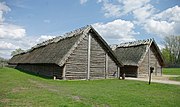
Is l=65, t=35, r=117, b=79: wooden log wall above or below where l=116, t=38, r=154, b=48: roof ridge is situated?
below

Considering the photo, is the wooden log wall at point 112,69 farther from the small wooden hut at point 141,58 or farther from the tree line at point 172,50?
the tree line at point 172,50

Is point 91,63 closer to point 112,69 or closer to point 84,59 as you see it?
point 84,59

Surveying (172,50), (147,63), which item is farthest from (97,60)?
(172,50)

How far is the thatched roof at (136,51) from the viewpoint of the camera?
36578 millimetres

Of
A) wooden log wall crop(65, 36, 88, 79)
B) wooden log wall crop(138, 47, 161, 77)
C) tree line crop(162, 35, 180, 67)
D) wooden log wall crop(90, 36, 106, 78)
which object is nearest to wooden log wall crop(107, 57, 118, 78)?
wooden log wall crop(90, 36, 106, 78)

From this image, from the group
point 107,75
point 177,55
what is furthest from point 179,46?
point 107,75

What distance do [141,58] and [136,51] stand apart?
7.82 feet

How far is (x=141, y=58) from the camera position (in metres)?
35.9

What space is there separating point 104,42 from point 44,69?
32.1 ft

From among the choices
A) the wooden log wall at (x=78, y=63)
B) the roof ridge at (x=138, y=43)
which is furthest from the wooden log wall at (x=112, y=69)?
the roof ridge at (x=138, y=43)

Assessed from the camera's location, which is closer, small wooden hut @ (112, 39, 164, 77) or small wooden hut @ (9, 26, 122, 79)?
small wooden hut @ (9, 26, 122, 79)

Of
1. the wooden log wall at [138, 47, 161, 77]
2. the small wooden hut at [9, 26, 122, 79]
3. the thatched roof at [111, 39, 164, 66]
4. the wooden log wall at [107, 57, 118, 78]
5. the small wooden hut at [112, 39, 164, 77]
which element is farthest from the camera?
the wooden log wall at [138, 47, 161, 77]

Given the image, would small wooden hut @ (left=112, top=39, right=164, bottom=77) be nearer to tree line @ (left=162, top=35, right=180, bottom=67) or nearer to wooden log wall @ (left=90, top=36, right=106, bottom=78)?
wooden log wall @ (left=90, top=36, right=106, bottom=78)

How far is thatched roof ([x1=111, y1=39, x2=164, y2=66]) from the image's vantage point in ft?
120
